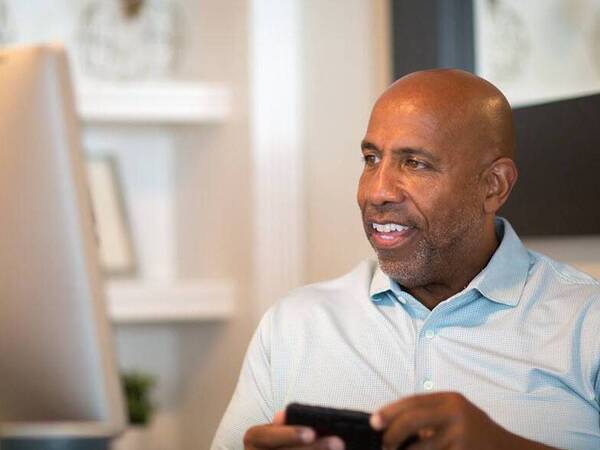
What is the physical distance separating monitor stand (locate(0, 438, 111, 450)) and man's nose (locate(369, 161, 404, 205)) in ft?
2.12

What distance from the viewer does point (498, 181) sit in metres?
1.71

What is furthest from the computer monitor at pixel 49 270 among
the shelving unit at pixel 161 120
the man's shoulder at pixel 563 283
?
the shelving unit at pixel 161 120

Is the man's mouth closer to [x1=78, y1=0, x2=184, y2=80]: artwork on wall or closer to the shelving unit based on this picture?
the shelving unit

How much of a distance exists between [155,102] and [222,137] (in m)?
0.19

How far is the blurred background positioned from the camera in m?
2.50

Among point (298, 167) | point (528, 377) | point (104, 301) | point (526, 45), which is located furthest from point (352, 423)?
point (298, 167)

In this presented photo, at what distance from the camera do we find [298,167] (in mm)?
2725

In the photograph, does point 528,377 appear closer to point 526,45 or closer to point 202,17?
point 526,45

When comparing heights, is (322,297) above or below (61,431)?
below

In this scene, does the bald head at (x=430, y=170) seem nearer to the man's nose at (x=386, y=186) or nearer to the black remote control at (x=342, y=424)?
the man's nose at (x=386, y=186)

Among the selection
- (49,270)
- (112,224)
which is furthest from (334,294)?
(112,224)

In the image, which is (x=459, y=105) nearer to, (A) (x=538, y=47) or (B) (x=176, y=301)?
(A) (x=538, y=47)

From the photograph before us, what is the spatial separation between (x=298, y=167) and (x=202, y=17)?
62cm

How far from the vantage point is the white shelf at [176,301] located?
2.90m
